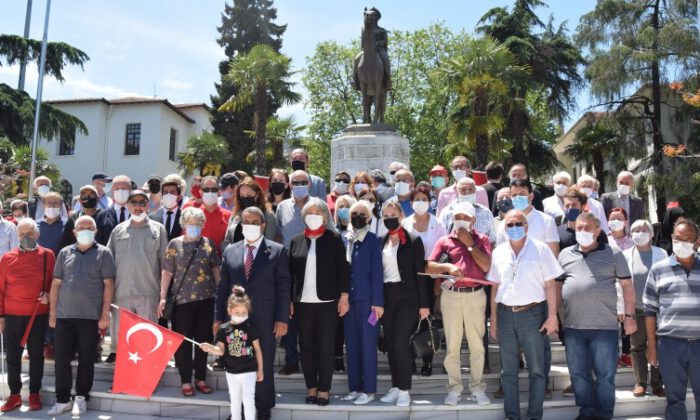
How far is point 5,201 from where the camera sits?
18562 millimetres

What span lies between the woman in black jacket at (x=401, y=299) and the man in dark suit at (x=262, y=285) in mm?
984

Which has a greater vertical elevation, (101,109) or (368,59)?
(101,109)

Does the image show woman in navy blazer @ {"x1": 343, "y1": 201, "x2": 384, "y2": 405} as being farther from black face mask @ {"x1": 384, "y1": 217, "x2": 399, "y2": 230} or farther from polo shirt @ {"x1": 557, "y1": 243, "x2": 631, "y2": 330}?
polo shirt @ {"x1": 557, "y1": 243, "x2": 631, "y2": 330}

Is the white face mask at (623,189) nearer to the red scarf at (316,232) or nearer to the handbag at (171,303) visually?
the red scarf at (316,232)

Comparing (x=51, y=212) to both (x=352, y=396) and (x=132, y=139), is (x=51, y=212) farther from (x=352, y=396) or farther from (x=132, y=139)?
(x=132, y=139)

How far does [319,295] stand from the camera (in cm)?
520

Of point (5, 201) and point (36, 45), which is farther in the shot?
point (36, 45)

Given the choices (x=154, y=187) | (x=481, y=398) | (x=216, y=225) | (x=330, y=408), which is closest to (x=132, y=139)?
(x=154, y=187)

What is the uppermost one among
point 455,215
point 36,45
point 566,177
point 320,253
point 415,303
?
point 36,45

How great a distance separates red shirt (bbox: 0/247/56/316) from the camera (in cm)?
556

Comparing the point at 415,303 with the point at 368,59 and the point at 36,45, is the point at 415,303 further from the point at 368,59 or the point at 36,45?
the point at 36,45

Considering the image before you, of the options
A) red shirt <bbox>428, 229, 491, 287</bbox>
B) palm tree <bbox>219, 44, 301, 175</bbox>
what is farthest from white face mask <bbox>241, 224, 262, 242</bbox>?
palm tree <bbox>219, 44, 301, 175</bbox>

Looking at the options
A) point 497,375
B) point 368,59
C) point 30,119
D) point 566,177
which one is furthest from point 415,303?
point 30,119

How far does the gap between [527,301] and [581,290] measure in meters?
0.56
